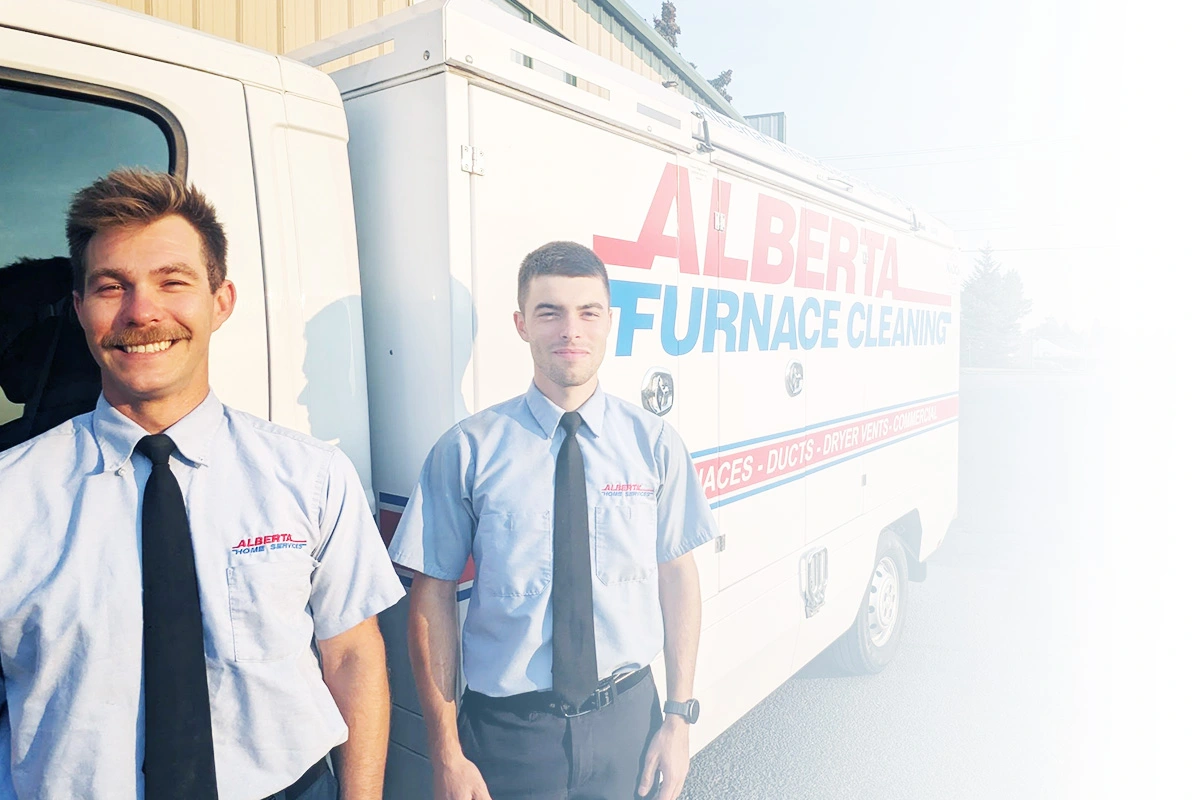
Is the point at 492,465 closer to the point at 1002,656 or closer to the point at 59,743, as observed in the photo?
the point at 59,743

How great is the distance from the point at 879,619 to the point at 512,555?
3.33m

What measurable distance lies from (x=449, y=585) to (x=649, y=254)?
1165mm

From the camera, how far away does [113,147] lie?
1493 millimetres

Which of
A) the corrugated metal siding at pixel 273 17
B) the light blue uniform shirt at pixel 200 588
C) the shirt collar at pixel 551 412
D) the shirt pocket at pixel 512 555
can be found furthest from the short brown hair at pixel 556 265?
the corrugated metal siding at pixel 273 17

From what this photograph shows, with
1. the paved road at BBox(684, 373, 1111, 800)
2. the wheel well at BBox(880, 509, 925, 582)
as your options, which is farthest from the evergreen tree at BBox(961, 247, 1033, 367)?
the wheel well at BBox(880, 509, 925, 582)

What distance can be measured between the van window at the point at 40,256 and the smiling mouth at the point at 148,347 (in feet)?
0.78

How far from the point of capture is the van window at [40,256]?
1411mm

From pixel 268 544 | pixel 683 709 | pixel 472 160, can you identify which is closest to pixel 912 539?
pixel 683 709

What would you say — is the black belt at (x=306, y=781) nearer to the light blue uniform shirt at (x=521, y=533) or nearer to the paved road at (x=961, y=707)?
the light blue uniform shirt at (x=521, y=533)

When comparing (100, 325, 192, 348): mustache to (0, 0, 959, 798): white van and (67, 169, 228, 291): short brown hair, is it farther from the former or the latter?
(0, 0, 959, 798): white van

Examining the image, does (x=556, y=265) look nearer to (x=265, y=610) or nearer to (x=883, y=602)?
(x=265, y=610)

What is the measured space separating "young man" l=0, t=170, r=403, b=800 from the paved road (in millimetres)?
2522

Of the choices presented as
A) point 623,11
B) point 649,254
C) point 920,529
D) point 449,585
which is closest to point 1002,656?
point 920,529

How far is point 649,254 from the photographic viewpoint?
2350mm
